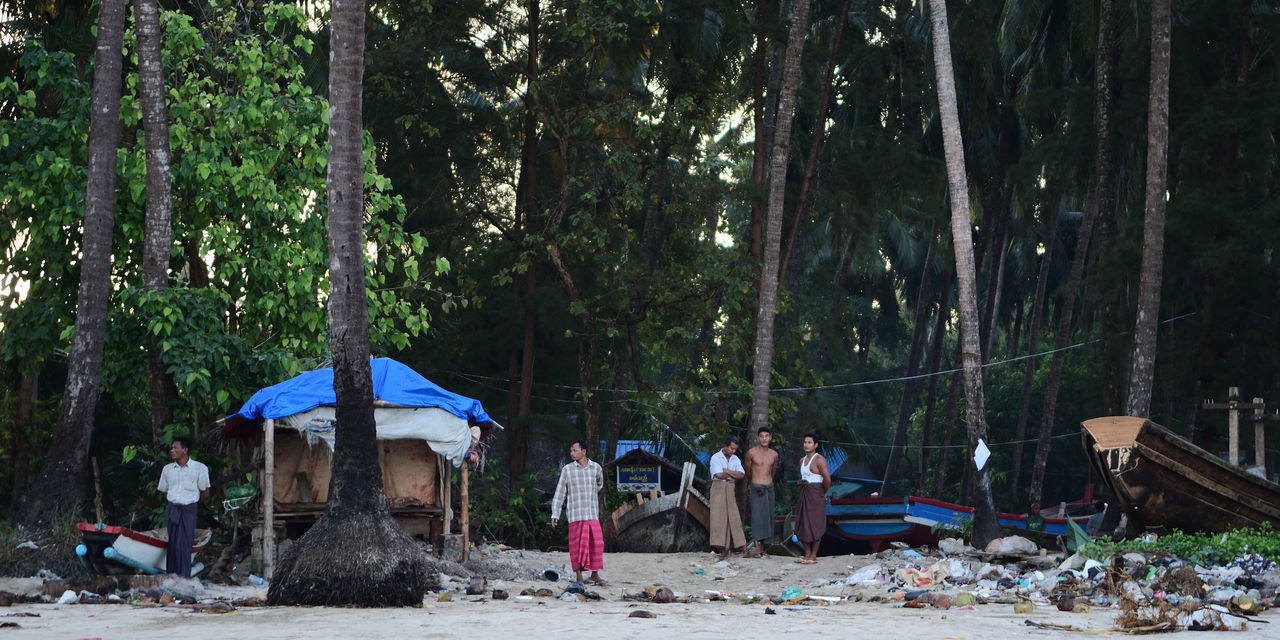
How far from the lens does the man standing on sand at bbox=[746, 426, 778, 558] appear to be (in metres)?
17.2

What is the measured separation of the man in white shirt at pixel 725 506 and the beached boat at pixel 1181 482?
5.06 meters

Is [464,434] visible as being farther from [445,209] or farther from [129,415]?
[445,209]

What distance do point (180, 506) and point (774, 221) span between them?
38.6 feet

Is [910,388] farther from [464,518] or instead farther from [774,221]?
[464,518]

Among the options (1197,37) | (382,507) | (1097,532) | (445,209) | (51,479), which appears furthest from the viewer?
(445,209)

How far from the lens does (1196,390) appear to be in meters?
23.8

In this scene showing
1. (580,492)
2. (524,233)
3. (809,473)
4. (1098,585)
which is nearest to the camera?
(1098,585)

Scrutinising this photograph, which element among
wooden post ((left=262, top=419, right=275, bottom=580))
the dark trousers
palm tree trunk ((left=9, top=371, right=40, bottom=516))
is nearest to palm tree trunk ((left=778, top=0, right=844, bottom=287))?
wooden post ((left=262, top=419, right=275, bottom=580))

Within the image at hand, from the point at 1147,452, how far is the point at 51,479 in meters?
12.1

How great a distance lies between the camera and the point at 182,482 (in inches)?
502

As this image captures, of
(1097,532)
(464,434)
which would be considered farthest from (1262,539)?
(464,434)

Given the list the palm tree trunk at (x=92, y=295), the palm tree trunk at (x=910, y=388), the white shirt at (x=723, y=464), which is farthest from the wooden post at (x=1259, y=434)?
the palm tree trunk at (x=910, y=388)

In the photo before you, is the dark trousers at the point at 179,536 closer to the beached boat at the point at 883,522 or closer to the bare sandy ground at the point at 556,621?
the bare sandy ground at the point at 556,621

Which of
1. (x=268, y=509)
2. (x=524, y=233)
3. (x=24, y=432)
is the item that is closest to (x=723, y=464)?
(x=268, y=509)
